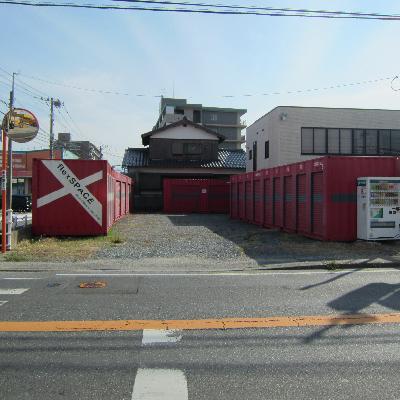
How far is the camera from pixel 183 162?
3925cm

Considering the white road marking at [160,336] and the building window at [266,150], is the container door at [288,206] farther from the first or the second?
the building window at [266,150]

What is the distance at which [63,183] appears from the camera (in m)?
16.0

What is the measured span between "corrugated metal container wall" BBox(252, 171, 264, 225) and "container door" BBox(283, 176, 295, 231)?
323 centimetres

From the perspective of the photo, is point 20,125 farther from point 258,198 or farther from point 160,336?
point 258,198

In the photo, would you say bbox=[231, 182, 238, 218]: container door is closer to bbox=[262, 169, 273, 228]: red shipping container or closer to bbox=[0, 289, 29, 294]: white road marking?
bbox=[262, 169, 273, 228]: red shipping container

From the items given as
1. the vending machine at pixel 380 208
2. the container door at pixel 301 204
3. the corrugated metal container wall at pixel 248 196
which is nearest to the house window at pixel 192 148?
the corrugated metal container wall at pixel 248 196

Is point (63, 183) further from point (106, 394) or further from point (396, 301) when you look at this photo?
point (106, 394)

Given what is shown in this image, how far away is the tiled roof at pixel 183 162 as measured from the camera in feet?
127

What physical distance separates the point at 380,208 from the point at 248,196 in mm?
11164

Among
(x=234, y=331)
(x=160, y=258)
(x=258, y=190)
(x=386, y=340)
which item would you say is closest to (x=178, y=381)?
(x=234, y=331)

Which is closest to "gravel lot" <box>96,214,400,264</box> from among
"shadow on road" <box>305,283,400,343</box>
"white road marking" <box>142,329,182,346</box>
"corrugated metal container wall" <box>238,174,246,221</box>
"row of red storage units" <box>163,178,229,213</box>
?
"shadow on road" <box>305,283,400,343</box>

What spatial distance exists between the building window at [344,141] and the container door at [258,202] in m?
8.77

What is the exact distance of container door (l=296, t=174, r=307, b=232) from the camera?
54.3 ft

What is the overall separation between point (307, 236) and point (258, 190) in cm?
666
